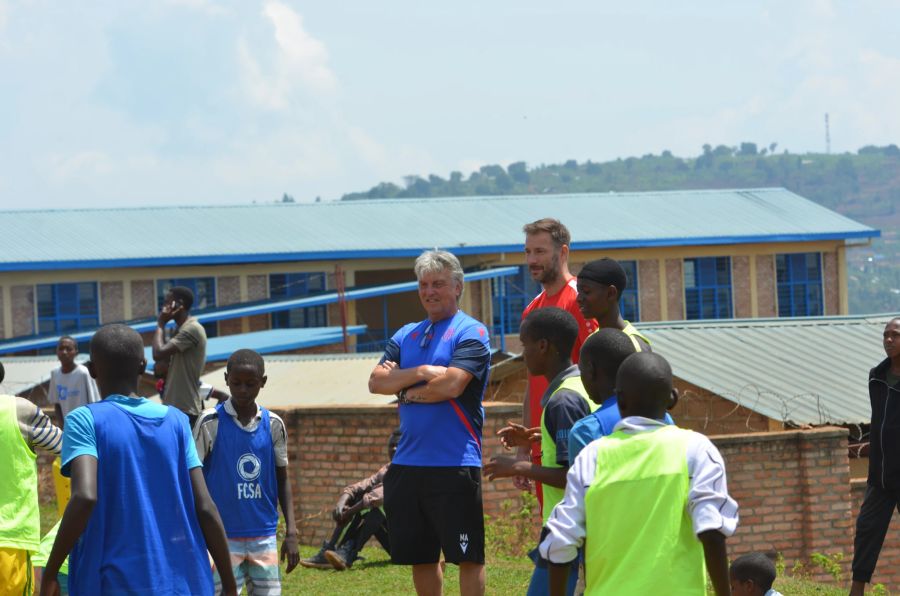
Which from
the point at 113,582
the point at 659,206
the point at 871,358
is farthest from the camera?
the point at 659,206

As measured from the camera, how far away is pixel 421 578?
6.84 meters

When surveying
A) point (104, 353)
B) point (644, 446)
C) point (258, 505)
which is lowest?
point (258, 505)

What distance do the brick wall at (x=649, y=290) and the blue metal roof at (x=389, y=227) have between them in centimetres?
99

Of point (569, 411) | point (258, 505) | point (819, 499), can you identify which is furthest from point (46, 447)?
point (819, 499)

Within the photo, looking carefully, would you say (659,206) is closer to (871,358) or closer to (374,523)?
(871,358)

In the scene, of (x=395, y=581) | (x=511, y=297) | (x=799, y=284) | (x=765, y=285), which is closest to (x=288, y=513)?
→ (x=395, y=581)

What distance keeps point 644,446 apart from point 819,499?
7.56 m

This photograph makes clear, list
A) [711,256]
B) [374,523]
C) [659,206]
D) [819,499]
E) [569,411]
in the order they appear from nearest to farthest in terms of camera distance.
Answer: [569,411]
[374,523]
[819,499]
[711,256]
[659,206]

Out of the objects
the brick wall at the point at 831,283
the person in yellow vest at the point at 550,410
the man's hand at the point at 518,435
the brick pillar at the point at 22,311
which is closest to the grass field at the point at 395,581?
the man's hand at the point at 518,435

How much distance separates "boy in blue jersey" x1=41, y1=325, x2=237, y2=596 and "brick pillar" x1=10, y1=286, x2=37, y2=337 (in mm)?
34582

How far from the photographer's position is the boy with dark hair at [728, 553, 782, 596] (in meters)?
6.89

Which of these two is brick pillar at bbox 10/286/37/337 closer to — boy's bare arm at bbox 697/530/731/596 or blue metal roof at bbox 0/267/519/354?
blue metal roof at bbox 0/267/519/354

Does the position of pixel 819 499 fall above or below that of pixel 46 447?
below

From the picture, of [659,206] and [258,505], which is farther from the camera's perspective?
[659,206]
